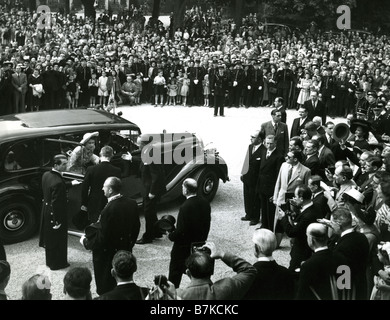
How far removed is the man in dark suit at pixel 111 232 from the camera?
5.96 m

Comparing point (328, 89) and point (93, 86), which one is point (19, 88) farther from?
point (328, 89)

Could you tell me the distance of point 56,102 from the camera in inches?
742

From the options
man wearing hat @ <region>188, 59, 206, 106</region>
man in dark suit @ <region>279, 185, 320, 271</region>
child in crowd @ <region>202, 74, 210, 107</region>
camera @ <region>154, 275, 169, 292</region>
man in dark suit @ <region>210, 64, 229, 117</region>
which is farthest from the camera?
Answer: man wearing hat @ <region>188, 59, 206, 106</region>

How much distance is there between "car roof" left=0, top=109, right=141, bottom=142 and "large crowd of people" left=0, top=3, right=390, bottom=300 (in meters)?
2.20

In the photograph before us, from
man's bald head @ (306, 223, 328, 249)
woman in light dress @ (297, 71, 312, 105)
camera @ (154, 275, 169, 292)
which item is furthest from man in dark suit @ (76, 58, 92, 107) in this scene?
camera @ (154, 275, 169, 292)

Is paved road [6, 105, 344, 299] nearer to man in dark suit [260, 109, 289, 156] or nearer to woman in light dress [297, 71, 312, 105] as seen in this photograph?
man in dark suit [260, 109, 289, 156]

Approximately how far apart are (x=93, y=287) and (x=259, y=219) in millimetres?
3522

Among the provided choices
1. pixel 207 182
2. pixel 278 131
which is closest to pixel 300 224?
pixel 207 182

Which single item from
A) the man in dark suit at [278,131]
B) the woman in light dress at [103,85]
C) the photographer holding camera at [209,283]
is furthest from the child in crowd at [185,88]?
the photographer holding camera at [209,283]

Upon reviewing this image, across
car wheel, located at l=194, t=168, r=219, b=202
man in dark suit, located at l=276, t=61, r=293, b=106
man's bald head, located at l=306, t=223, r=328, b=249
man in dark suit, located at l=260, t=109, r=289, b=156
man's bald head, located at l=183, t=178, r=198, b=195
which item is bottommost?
car wheel, located at l=194, t=168, r=219, b=202

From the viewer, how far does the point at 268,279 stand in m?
4.45

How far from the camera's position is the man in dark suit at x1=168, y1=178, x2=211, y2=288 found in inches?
237

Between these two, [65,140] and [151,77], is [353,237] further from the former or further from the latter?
[151,77]
